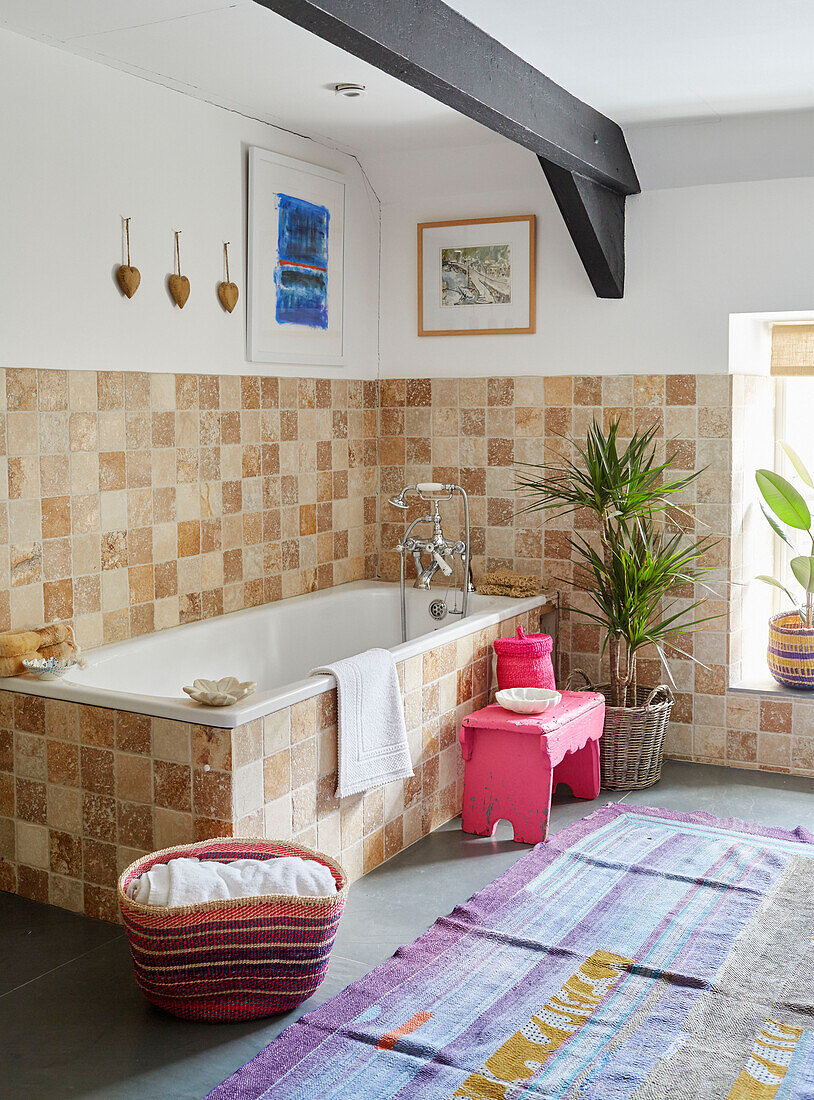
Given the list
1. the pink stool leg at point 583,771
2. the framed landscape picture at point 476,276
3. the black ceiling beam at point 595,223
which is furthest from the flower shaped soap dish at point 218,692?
the framed landscape picture at point 476,276

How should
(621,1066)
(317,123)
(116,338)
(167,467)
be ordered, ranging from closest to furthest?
(621,1066) < (116,338) < (167,467) < (317,123)

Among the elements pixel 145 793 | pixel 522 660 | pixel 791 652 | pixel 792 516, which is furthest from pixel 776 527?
pixel 145 793

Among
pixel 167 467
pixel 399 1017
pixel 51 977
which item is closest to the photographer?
pixel 399 1017

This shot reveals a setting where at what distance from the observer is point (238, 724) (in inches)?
103

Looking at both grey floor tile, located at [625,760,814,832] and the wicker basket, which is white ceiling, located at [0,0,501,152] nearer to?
the wicker basket

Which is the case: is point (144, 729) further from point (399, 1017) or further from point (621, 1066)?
point (621, 1066)

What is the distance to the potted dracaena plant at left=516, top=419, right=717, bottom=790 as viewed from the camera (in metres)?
3.88

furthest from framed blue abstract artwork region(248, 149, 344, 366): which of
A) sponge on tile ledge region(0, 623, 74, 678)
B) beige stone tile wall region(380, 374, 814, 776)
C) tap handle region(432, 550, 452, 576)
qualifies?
sponge on tile ledge region(0, 623, 74, 678)

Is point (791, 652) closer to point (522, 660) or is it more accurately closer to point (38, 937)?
point (522, 660)

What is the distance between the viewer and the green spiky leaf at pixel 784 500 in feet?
13.9

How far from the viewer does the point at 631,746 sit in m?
3.89

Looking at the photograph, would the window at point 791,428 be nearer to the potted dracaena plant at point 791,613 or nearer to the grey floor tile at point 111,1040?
the potted dracaena plant at point 791,613

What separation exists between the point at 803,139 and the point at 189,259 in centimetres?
215

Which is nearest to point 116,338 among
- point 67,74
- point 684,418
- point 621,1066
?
point 67,74
